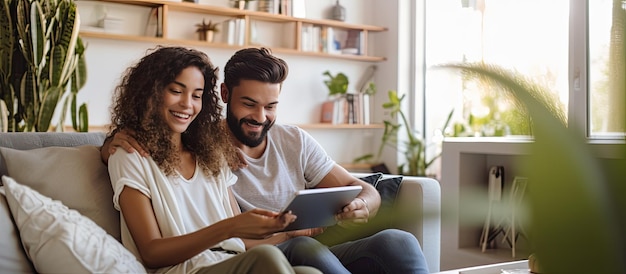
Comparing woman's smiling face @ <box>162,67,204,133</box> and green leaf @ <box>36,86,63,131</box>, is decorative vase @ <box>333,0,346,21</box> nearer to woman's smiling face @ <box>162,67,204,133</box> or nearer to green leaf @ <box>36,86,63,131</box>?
green leaf @ <box>36,86,63,131</box>

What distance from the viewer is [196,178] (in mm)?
1991

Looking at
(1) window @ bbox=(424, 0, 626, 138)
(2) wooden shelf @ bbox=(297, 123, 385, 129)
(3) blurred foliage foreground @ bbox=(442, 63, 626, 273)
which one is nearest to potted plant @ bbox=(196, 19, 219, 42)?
(2) wooden shelf @ bbox=(297, 123, 385, 129)

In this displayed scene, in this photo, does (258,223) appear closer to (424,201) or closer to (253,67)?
(253,67)

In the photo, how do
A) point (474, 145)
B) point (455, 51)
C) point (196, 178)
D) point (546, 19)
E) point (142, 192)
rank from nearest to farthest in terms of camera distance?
point (142, 192), point (196, 178), point (474, 145), point (546, 19), point (455, 51)

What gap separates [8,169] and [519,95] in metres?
1.87

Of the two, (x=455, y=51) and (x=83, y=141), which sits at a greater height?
(x=455, y=51)

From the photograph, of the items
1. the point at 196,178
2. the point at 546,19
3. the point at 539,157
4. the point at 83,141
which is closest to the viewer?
the point at 539,157

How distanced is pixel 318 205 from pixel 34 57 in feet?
7.56

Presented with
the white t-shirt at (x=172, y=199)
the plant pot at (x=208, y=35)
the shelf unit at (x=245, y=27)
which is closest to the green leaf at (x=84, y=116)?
the shelf unit at (x=245, y=27)

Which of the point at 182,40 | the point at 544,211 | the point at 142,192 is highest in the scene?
the point at 182,40

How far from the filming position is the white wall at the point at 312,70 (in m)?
4.86

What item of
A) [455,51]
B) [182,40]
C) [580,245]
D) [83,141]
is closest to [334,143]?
[455,51]

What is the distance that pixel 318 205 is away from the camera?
1811mm

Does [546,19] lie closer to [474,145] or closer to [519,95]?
Answer: [474,145]
